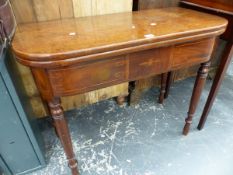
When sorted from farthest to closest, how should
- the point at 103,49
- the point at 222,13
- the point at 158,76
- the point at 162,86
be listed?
the point at 158,76 < the point at 162,86 < the point at 222,13 < the point at 103,49

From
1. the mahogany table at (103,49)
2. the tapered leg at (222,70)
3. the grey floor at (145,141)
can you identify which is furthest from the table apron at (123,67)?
the grey floor at (145,141)

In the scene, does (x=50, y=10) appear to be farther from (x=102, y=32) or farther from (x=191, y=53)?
(x=191, y=53)

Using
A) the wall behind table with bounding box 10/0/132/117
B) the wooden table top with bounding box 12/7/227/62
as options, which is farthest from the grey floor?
the wooden table top with bounding box 12/7/227/62

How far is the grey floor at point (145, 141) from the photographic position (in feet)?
3.40

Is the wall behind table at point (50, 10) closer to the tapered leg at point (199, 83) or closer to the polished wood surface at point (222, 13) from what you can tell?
the polished wood surface at point (222, 13)

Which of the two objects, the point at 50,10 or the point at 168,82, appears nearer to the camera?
the point at 50,10

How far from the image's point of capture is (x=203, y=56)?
839 millimetres

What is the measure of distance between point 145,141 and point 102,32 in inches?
28.8

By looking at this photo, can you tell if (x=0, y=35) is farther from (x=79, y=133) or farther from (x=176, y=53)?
(x=79, y=133)

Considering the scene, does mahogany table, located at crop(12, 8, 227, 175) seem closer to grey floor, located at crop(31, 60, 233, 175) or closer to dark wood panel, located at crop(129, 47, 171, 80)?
dark wood panel, located at crop(129, 47, 171, 80)

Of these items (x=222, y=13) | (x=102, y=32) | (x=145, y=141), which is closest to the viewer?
(x=102, y=32)

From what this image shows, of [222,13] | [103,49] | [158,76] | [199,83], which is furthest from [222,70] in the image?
[103,49]

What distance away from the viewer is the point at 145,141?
1178 mm

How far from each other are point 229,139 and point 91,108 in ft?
2.96
